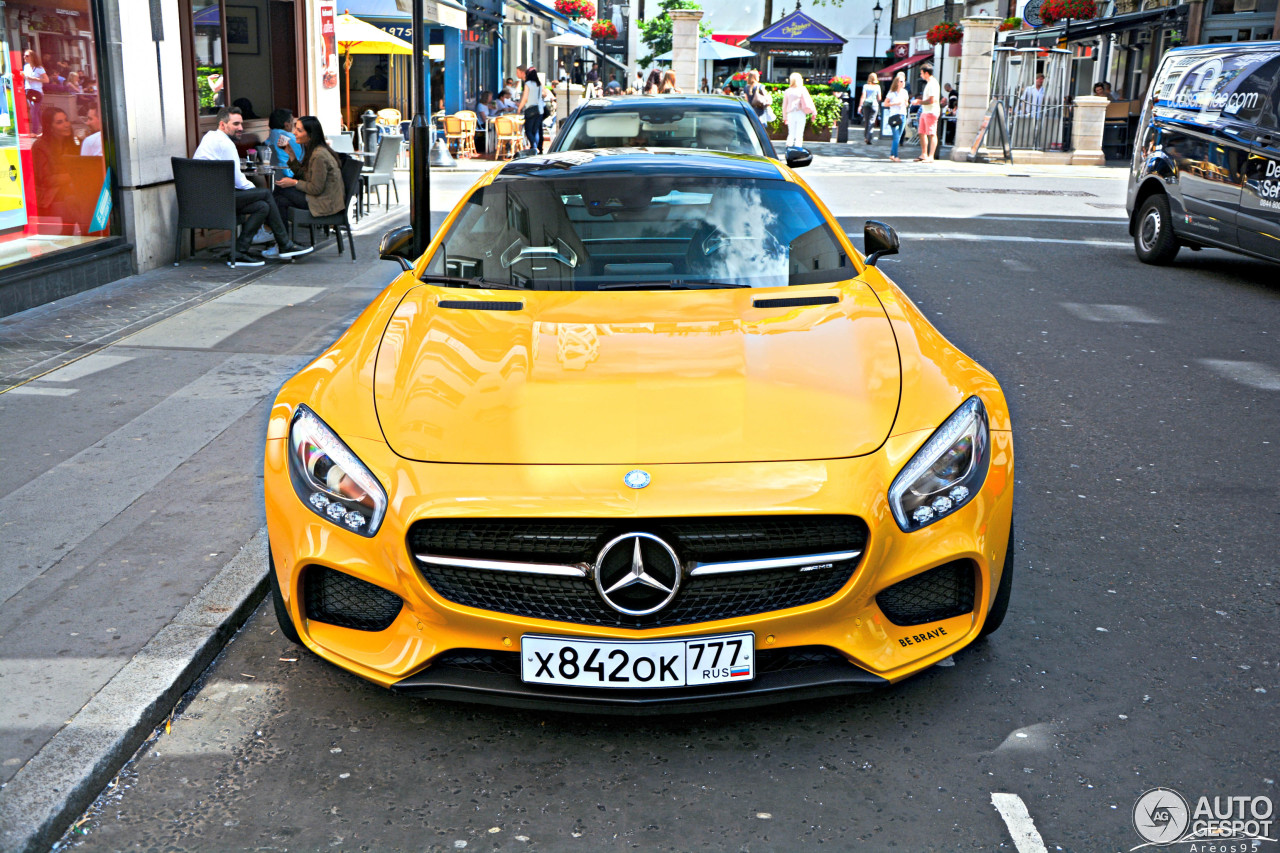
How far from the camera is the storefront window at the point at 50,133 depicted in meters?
9.27

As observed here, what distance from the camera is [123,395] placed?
660 cm

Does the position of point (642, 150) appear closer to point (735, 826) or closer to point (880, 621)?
point (880, 621)

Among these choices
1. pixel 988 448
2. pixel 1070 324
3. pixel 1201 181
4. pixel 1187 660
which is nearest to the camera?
pixel 988 448

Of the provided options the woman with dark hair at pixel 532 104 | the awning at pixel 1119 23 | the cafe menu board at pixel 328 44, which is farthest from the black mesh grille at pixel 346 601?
the awning at pixel 1119 23

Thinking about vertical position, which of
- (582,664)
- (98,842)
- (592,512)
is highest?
(592,512)

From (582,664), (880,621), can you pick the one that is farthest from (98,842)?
(880,621)

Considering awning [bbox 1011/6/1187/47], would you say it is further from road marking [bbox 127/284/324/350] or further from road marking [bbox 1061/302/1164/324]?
road marking [bbox 127/284/324/350]

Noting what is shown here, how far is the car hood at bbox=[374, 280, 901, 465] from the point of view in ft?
10.4

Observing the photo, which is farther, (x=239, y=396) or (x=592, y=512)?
(x=239, y=396)

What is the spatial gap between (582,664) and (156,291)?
7831mm

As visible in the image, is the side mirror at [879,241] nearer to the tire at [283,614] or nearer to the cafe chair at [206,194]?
the tire at [283,614]

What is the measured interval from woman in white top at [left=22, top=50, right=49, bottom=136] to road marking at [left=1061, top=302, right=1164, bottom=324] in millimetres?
8257

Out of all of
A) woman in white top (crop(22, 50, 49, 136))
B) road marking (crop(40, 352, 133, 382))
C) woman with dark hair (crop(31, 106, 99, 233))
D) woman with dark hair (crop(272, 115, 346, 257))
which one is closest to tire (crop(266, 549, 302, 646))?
road marking (crop(40, 352, 133, 382))

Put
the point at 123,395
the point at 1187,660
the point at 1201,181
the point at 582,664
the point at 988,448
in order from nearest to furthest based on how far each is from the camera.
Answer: the point at 582,664 < the point at 988,448 < the point at 1187,660 < the point at 123,395 < the point at 1201,181
